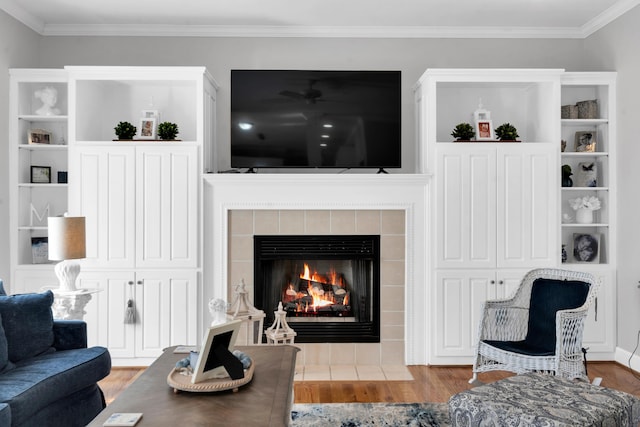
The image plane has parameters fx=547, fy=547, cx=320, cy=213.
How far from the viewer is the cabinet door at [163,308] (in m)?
4.37

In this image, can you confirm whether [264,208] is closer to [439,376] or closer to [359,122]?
[359,122]

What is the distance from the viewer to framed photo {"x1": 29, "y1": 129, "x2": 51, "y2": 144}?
14.7ft

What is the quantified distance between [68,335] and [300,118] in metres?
2.40

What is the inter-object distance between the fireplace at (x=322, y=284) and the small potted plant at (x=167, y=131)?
1.09 m

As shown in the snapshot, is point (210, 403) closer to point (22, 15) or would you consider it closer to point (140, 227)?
point (140, 227)

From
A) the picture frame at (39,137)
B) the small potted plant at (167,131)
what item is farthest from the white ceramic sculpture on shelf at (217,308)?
the picture frame at (39,137)

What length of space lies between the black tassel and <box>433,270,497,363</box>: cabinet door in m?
2.41

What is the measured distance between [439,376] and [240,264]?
70.9 inches

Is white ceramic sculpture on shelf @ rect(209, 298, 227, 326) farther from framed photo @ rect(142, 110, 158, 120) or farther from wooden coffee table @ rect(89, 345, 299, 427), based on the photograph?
framed photo @ rect(142, 110, 158, 120)

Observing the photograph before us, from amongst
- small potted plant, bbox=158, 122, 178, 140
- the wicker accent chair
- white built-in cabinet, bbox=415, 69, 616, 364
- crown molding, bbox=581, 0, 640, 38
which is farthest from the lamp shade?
crown molding, bbox=581, 0, 640, 38

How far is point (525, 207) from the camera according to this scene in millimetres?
4438

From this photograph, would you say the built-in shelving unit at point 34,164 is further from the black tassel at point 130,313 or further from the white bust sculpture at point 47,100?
the black tassel at point 130,313

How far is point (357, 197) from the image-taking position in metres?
4.47

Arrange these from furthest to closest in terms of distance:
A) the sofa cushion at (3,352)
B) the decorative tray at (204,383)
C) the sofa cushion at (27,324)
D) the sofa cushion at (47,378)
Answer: the sofa cushion at (27,324) → the sofa cushion at (3,352) → the sofa cushion at (47,378) → the decorative tray at (204,383)
